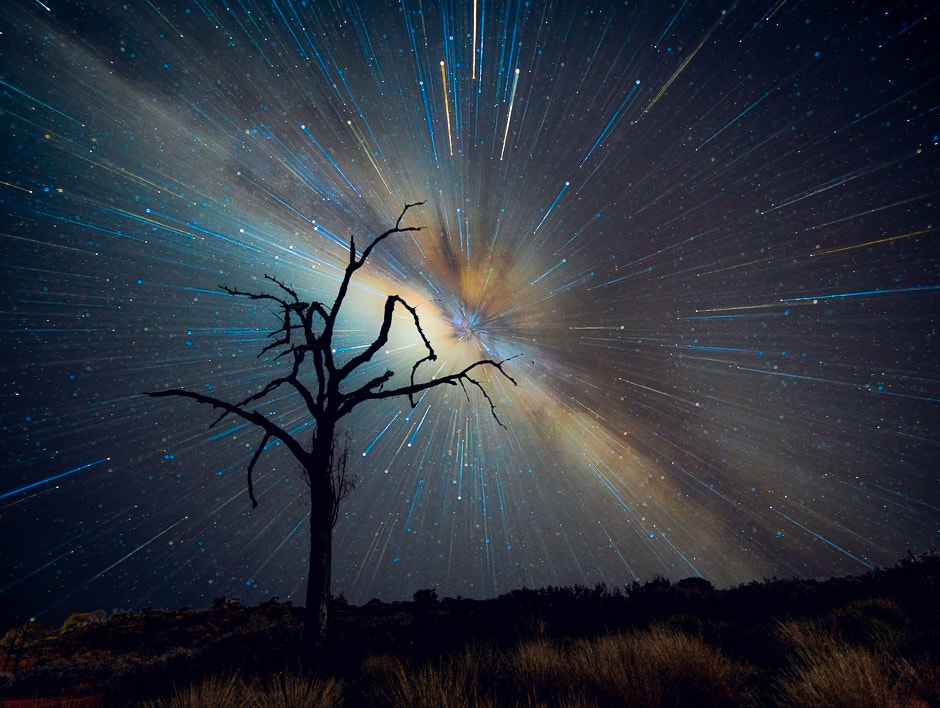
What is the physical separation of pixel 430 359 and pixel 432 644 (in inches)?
264

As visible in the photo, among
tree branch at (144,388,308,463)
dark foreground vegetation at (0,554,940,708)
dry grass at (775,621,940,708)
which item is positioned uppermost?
tree branch at (144,388,308,463)

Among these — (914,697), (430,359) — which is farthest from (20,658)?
(914,697)

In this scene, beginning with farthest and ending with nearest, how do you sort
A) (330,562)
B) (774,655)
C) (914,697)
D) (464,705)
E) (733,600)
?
1. (733,600)
2. (330,562)
3. (774,655)
4. (464,705)
5. (914,697)

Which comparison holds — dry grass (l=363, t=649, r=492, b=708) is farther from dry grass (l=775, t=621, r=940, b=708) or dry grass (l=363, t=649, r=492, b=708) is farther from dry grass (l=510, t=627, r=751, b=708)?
dry grass (l=775, t=621, r=940, b=708)

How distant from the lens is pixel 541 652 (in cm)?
619

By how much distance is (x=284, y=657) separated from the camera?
28.6ft

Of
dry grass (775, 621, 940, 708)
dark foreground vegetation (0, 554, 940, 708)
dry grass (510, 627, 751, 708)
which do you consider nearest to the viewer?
dry grass (775, 621, 940, 708)

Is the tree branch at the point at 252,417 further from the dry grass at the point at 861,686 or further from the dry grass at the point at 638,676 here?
the dry grass at the point at 861,686

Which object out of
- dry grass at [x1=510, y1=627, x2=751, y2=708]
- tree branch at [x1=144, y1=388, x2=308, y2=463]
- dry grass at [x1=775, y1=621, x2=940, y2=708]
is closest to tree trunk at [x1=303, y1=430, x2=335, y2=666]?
tree branch at [x1=144, y1=388, x2=308, y2=463]

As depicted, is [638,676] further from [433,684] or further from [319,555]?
[319,555]

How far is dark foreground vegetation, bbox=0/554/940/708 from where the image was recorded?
4.95m

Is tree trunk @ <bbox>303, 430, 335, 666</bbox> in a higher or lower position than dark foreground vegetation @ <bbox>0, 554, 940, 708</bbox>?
higher

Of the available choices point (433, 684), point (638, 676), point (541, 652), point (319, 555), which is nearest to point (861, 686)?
point (638, 676)

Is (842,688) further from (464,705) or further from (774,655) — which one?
(464,705)
